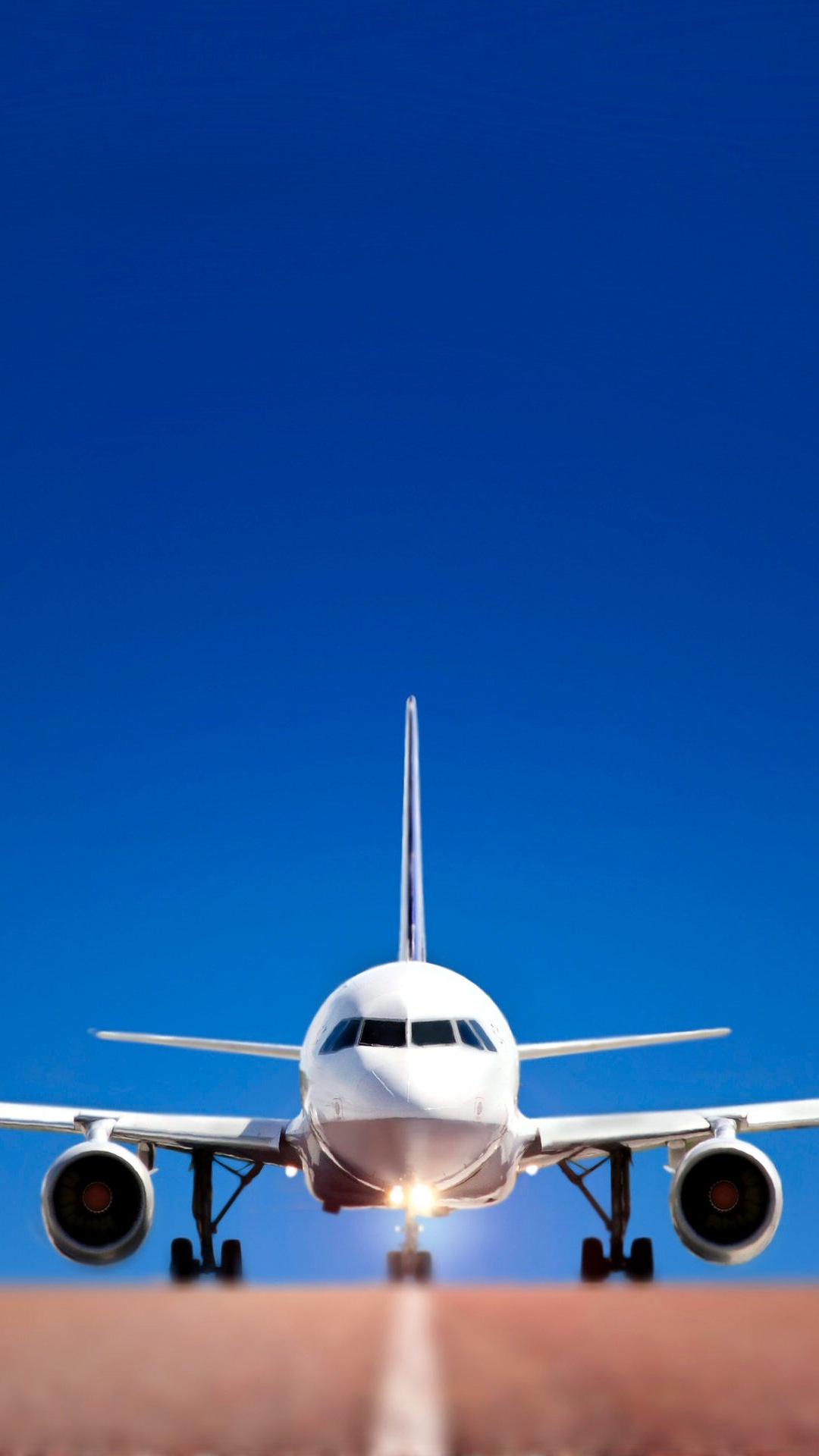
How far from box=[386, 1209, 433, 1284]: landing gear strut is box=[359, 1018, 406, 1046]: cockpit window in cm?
201

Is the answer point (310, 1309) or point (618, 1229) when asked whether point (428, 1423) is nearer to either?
point (310, 1309)

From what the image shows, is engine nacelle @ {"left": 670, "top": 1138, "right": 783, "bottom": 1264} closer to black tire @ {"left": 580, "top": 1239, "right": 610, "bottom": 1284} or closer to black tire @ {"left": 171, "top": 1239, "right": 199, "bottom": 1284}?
black tire @ {"left": 580, "top": 1239, "right": 610, "bottom": 1284}

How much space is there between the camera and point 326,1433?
255 centimetres

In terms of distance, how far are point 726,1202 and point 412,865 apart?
1174 centimetres

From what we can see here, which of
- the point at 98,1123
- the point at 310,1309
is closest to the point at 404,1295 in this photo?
the point at 310,1309

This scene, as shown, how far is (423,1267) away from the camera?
1412 cm

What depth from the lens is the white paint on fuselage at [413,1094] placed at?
49.1 ft

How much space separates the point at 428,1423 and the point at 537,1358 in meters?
0.99

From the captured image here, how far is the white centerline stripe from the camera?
2441mm

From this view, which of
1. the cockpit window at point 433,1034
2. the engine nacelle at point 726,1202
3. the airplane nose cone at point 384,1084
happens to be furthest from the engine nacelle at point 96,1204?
the engine nacelle at point 726,1202

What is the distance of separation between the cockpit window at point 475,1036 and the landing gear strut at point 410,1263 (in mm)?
2354

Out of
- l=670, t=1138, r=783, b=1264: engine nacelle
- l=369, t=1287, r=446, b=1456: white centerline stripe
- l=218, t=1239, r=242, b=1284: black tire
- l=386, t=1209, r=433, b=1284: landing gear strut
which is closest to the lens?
l=369, t=1287, r=446, b=1456: white centerline stripe

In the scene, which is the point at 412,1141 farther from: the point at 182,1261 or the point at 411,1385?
the point at 411,1385

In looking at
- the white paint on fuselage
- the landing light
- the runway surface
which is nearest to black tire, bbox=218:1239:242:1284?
the white paint on fuselage
